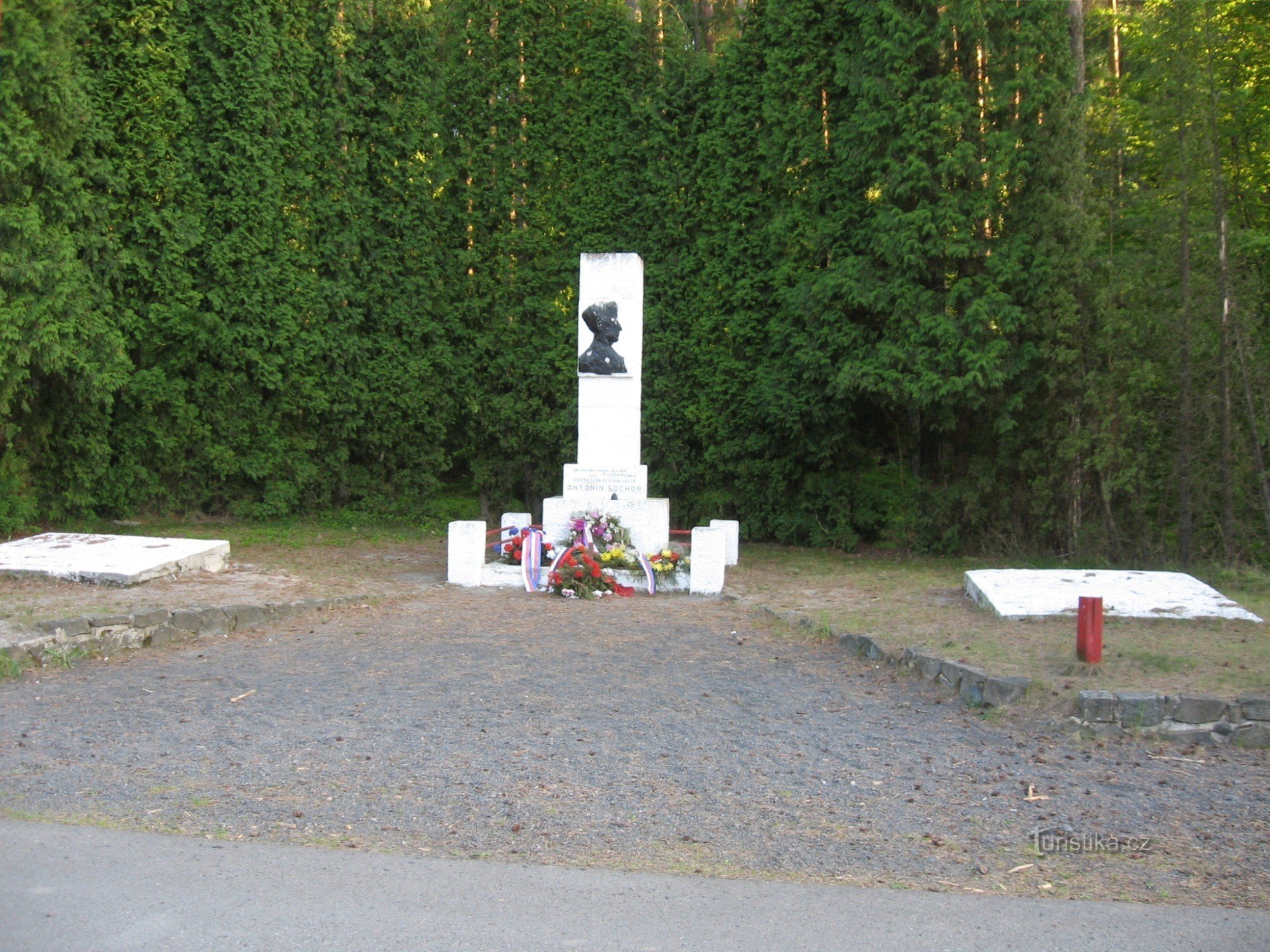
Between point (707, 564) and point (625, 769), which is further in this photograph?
point (707, 564)

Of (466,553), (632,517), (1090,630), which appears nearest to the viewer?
(1090,630)

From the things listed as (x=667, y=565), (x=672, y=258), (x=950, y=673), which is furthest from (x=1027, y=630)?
(x=672, y=258)

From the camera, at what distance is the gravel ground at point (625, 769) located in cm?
419

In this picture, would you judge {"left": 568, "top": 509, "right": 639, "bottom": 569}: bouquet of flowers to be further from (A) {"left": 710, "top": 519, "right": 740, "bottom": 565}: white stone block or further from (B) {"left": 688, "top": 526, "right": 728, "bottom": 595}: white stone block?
(A) {"left": 710, "top": 519, "right": 740, "bottom": 565}: white stone block

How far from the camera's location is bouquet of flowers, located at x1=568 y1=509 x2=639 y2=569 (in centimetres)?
1058

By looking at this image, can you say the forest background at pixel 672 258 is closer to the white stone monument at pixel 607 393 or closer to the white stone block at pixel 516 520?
the white stone monument at pixel 607 393

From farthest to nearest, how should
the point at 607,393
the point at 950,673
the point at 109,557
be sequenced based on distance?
the point at 607,393, the point at 109,557, the point at 950,673

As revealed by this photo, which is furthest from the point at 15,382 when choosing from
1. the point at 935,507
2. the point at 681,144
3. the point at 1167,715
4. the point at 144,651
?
the point at 1167,715

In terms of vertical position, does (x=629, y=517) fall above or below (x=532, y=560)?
above

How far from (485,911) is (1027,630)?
5.42 meters

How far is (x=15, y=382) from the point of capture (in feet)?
38.8

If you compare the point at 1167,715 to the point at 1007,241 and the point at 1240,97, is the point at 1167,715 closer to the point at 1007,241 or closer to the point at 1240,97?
the point at 1007,241

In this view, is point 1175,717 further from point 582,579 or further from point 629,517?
point 629,517

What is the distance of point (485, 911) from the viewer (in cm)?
361
